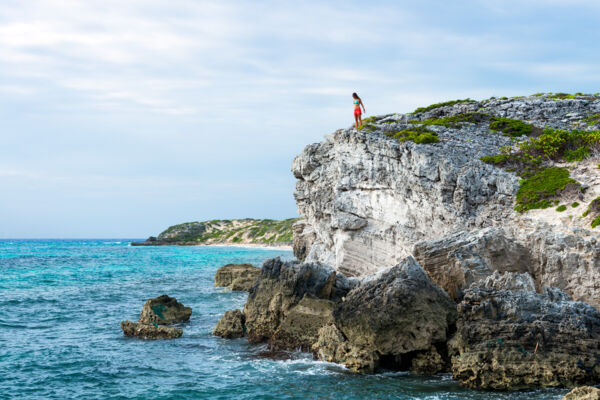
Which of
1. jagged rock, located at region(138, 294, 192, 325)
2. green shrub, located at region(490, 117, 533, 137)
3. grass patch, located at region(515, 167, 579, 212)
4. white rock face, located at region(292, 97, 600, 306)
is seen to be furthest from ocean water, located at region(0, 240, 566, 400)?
green shrub, located at region(490, 117, 533, 137)

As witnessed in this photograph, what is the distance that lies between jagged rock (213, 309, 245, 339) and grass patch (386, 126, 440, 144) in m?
13.6

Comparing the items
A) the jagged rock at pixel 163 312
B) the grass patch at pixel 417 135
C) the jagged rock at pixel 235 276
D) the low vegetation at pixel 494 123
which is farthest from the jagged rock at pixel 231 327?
the low vegetation at pixel 494 123

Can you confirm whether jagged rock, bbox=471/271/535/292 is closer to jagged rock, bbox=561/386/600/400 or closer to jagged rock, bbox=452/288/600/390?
jagged rock, bbox=452/288/600/390

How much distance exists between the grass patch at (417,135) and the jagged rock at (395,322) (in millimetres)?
11545

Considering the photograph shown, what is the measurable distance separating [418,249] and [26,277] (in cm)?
4076

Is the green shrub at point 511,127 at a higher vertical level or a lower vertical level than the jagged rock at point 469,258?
higher

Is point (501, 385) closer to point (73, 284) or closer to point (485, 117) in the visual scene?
point (485, 117)

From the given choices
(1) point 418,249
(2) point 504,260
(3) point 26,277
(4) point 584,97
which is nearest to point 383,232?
(1) point 418,249

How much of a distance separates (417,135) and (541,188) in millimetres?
7479

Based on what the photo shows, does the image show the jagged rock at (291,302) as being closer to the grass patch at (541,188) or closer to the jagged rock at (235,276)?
the grass patch at (541,188)

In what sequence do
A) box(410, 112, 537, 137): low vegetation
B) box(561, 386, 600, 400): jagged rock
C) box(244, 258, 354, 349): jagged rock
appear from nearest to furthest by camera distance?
box(561, 386, 600, 400): jagged rock < box(244, 258, 354, 349): jagged rock < box(410, 112, 537, 137): low vegetation

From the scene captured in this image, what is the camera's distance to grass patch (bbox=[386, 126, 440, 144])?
86.2 ft

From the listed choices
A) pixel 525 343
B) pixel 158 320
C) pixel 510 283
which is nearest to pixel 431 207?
pixel 510 283

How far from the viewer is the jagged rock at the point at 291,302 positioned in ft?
61.1
